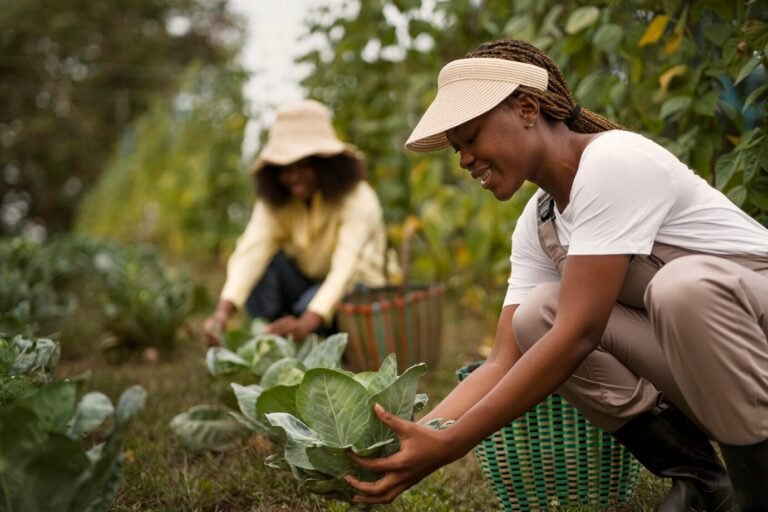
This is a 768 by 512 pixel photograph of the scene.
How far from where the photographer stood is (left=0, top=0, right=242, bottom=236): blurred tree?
21.4m

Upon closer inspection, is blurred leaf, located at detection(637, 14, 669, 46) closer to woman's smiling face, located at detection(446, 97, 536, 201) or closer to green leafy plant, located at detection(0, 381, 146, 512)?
woman's smiling face, located at detection(446, 97, 536, 201)

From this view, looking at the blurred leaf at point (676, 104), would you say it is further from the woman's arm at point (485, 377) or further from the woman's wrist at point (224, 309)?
the woman's wrist at point (224, 309)

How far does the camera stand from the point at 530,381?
4.91 feet

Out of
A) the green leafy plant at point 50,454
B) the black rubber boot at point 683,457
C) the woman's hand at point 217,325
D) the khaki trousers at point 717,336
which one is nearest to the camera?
the green leafy plant at point 50,454

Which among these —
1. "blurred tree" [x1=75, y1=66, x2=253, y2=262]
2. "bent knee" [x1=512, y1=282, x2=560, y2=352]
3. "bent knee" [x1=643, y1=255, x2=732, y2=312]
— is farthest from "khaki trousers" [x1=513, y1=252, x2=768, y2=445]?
"blurred tree" [x1=75, y1=66, x2=253, y2=262]

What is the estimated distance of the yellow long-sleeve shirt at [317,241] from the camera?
3498 millimetres

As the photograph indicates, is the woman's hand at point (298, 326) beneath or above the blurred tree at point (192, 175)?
above

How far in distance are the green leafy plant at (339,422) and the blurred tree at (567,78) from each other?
3.45 ft

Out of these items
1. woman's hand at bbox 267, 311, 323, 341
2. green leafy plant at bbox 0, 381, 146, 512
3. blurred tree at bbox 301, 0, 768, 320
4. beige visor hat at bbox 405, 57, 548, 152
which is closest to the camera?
green leafy plant at bbox 0, 381, 146, 512

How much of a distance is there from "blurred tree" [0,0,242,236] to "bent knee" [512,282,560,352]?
20.5 m

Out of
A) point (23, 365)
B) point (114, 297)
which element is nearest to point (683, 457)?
point (23, 365)

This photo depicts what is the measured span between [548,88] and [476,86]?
6.1 inches

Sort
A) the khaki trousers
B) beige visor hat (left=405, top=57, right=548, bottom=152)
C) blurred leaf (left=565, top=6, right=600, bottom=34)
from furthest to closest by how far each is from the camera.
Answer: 1. blurred leaf (left=565, top=6, right=600, bottom=34)
2. beige visor hat (left=405, top=57, right=548, bottom=152)
3. the khaki trousers

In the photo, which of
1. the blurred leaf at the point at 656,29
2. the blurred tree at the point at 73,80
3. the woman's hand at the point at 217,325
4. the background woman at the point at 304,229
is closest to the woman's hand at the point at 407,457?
the blurred leaf at the point at 656,29
